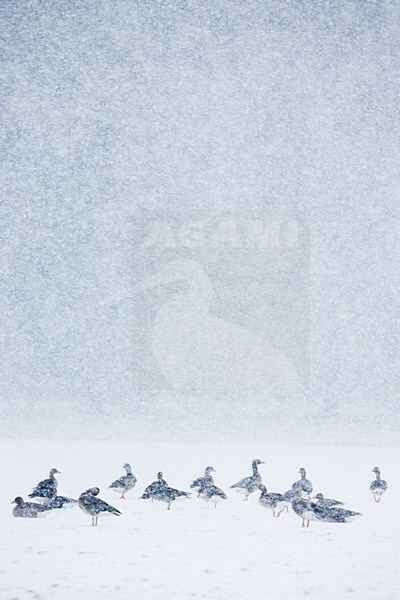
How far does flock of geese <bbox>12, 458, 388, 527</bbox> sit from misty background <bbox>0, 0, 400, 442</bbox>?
28.2ft

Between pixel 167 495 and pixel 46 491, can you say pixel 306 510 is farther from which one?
pixel 46 491

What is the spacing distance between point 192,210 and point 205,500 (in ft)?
34.2

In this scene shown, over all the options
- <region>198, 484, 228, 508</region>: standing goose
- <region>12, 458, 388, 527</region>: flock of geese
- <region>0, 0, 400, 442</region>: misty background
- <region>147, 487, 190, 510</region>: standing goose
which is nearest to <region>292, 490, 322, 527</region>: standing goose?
<region>12, 458, 388, 527</region>: flock of geese

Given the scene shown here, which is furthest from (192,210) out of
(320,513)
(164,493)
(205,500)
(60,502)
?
(320,513)

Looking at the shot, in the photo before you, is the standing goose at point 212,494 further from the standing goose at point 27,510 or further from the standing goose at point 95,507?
the standing goose at point 27,510

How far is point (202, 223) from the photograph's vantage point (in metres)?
17.7

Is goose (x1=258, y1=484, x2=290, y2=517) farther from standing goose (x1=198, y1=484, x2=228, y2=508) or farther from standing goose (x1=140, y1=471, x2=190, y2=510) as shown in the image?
standing goose (x1=140, y1=471, x2=190, y2=510)

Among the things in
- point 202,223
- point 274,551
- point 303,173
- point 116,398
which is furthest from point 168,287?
point 274,551

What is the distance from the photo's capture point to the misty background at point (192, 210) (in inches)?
687

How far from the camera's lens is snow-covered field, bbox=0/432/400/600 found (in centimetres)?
471

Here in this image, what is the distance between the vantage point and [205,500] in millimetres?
8102

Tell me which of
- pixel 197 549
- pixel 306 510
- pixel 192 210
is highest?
pixel 192 210

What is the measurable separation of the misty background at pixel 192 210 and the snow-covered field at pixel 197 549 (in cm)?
671

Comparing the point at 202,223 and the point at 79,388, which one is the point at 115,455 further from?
the point at 202,223
